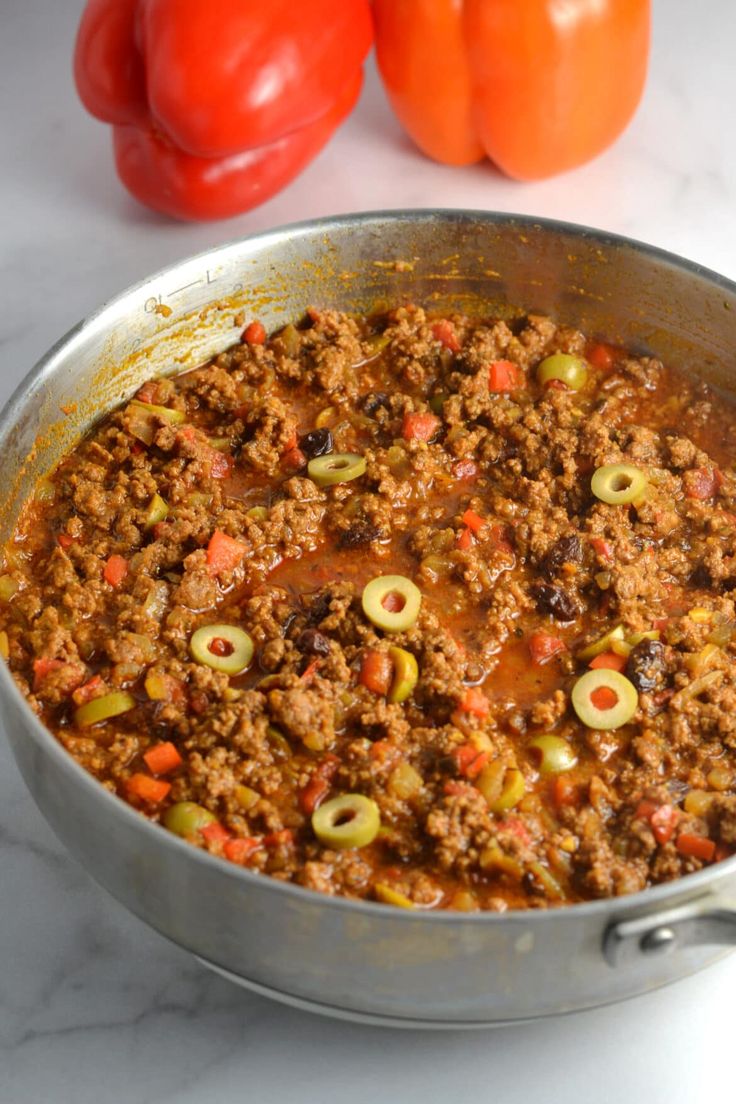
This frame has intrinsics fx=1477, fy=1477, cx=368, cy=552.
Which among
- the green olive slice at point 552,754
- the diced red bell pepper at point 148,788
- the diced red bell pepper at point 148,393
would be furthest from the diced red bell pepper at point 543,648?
the diced red bell pepper at point 148,393

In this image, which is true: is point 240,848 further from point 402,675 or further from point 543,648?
point 543,648

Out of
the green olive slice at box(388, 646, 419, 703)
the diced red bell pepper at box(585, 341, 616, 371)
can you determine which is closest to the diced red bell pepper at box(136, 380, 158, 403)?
the green olive slice at box(388, 646, 419, 703)

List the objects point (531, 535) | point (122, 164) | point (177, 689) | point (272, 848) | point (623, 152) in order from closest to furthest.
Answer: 1. point (272, 848)
2. point (177, 689)
3. point (531, 535)
4. point (122, 164)
5. point (623, 152)

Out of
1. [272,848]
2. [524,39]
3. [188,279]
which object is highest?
[524,39]

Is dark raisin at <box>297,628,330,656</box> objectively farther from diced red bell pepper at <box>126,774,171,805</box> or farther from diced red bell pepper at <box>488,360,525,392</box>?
diced red bell pepper at <box>488,360,525,392</box>

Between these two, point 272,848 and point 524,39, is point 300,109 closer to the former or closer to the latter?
point 524,39

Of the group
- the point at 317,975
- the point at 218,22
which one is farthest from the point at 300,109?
the point at 317,975

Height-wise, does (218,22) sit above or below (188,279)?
above
